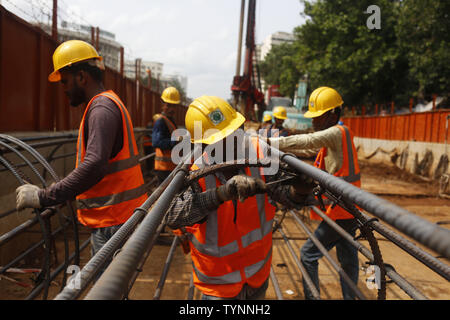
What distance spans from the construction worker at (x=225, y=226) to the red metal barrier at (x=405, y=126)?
12.0 m

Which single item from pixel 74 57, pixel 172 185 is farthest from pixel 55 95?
pixel 172 185

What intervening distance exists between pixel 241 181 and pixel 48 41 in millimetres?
5461

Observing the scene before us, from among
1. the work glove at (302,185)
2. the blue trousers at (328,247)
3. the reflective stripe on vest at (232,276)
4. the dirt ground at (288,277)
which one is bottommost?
the dirt ground at (288,277)

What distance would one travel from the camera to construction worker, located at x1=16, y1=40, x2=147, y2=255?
206 cm

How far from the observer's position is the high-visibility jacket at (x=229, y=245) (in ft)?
6.40

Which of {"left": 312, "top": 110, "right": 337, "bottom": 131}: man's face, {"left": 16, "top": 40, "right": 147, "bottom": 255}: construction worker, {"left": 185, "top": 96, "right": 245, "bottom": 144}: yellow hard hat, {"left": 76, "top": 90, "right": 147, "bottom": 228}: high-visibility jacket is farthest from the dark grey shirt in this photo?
{"left": 312, "top": 110, "right": 337, "bottom": 131}: man's face

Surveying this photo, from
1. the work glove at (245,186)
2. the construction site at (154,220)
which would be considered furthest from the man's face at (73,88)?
the work glove at (245,186)

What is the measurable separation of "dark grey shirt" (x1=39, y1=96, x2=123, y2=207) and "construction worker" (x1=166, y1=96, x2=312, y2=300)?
538 millimetres

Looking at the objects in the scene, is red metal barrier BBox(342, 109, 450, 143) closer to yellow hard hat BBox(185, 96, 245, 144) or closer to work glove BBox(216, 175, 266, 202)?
yellow hard hat BBox(185, 96, 245, 144)

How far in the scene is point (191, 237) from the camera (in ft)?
6.81

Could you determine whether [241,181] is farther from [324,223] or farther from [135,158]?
[324,223]

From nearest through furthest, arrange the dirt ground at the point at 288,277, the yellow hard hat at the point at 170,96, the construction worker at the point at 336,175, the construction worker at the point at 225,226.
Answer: the construction worker at the point at 225,226, the construction worker at the point at 336,175, the dirt ground at the point at 288,277, the yellow hard hat at the point at 170,96

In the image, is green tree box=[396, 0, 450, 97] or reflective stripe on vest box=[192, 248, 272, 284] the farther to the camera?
green tree box=[396, 0, 450, 97]

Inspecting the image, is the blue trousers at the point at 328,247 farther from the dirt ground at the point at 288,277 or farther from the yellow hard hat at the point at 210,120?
the yellow hard hat at the point at 210,120
